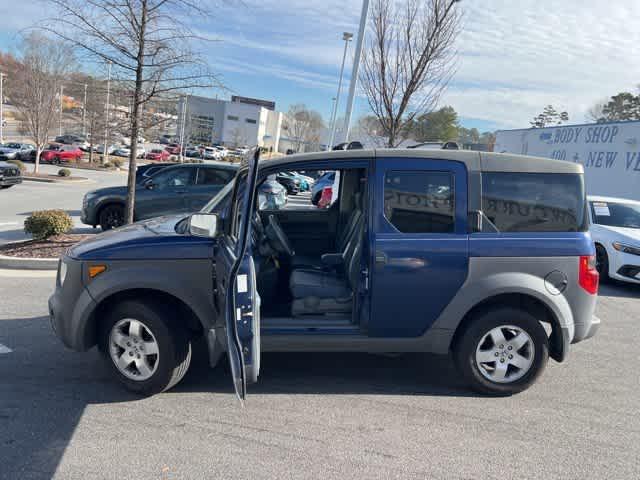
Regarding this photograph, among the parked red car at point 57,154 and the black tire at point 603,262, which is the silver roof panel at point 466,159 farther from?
the parked red car at point 57,154

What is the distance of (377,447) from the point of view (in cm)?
343

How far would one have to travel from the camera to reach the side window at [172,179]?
1145cm

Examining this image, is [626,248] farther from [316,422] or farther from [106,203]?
[106,203]

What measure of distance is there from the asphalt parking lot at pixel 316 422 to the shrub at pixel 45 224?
4.21 meters

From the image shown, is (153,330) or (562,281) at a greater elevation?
(562,281)

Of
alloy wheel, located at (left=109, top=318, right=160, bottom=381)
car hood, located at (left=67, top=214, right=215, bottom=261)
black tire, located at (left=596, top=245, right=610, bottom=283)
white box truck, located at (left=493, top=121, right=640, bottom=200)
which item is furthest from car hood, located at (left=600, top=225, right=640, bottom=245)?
white box truck, located at (left=493, top=121, right=640, bottom=200)

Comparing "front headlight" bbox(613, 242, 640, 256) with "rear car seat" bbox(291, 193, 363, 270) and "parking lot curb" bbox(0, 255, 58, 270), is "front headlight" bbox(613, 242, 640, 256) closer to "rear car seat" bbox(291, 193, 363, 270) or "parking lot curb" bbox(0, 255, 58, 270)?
"rear car seat" bbox(291, 193, 363, 270)

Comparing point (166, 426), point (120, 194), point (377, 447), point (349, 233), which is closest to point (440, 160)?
point (349, 233)

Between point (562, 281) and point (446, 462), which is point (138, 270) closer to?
point (446, 462)

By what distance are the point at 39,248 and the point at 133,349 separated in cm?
580

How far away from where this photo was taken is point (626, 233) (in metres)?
8.73

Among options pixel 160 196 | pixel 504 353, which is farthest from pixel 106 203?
pixel 504 353

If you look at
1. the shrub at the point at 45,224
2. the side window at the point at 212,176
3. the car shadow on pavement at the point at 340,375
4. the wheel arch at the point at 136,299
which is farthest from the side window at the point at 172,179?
the wheel arch at the point at 136,299

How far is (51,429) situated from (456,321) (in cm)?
306
